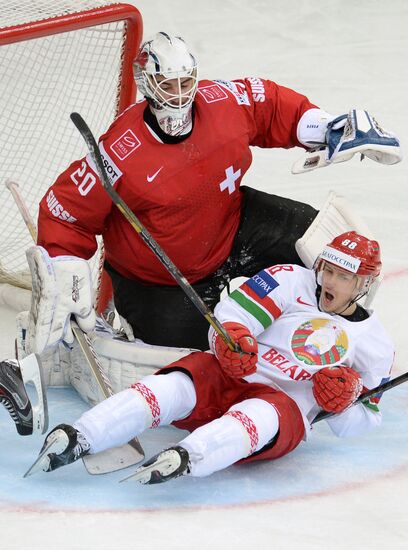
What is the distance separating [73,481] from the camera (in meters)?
2.94

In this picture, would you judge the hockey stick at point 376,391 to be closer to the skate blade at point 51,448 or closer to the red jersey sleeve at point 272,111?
the skate blade at point 51,448

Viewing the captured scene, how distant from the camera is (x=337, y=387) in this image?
2959mm

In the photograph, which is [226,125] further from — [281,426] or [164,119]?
[281,426]

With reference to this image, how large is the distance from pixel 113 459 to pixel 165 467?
26cm

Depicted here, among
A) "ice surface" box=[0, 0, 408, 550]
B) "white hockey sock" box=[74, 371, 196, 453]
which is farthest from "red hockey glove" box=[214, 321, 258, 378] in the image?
"ice surface" box=[0, 0, 408, 550]

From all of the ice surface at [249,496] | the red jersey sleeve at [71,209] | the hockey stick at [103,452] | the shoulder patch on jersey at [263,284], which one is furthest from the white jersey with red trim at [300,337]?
the red jersey sleeve at [71,209]

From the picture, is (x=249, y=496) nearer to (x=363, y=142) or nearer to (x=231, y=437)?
(x=231, y=437)

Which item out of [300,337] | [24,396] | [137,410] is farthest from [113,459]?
[300,337]

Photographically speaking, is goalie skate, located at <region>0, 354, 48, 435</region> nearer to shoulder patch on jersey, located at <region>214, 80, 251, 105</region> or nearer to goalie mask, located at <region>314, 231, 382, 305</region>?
goalie mask, located at <region>314, 231, 382, 305</region>

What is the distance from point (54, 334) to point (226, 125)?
67 cm

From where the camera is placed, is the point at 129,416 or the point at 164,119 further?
the point at 164,119

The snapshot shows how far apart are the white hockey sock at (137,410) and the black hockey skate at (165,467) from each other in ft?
0.44

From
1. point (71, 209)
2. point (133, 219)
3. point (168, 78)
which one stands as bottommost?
point (71, 209)

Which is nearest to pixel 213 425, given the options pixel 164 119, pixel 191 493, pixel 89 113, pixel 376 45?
pixel 191 493
